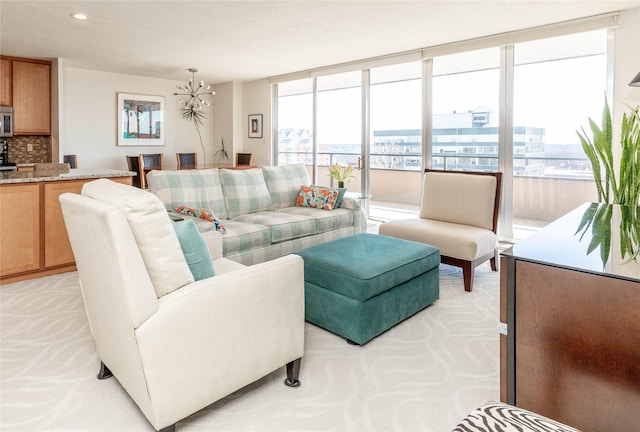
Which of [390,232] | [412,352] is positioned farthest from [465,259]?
[412,352]

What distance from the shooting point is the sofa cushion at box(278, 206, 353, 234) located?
4.15 m

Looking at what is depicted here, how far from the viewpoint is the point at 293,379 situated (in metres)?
2.03

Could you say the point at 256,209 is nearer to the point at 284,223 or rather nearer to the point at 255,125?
the point at 284,223

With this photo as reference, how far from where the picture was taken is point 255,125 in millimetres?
8211

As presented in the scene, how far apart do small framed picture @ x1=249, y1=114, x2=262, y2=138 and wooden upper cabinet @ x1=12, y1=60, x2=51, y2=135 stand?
335 cm

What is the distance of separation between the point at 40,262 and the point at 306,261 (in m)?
2.56

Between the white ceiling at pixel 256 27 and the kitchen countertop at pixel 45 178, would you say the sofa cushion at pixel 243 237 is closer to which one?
the kitchen countertop at pixel 45 178

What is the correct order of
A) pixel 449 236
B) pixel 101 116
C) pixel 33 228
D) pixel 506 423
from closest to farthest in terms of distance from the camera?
pixel 506 423 < pixel 449 236 < pixel 33 228 < pixel 101 116

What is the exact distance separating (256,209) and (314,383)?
8.11 ft

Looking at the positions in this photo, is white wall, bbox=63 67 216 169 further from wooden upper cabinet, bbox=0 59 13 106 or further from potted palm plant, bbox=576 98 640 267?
potted palm plant, bbox=576 98 640 267

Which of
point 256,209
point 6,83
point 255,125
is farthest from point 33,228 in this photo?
point 255,125

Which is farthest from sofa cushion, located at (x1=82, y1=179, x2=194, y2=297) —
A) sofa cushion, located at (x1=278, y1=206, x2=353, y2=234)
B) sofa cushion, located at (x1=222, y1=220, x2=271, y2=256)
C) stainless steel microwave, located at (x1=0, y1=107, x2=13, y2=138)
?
stainless steel microwave, located at (x1=0, y1=107, x2=13, y2=138)

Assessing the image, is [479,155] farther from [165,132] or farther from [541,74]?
[165,132]

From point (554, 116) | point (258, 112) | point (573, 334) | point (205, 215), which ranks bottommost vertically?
point (573, 334)
